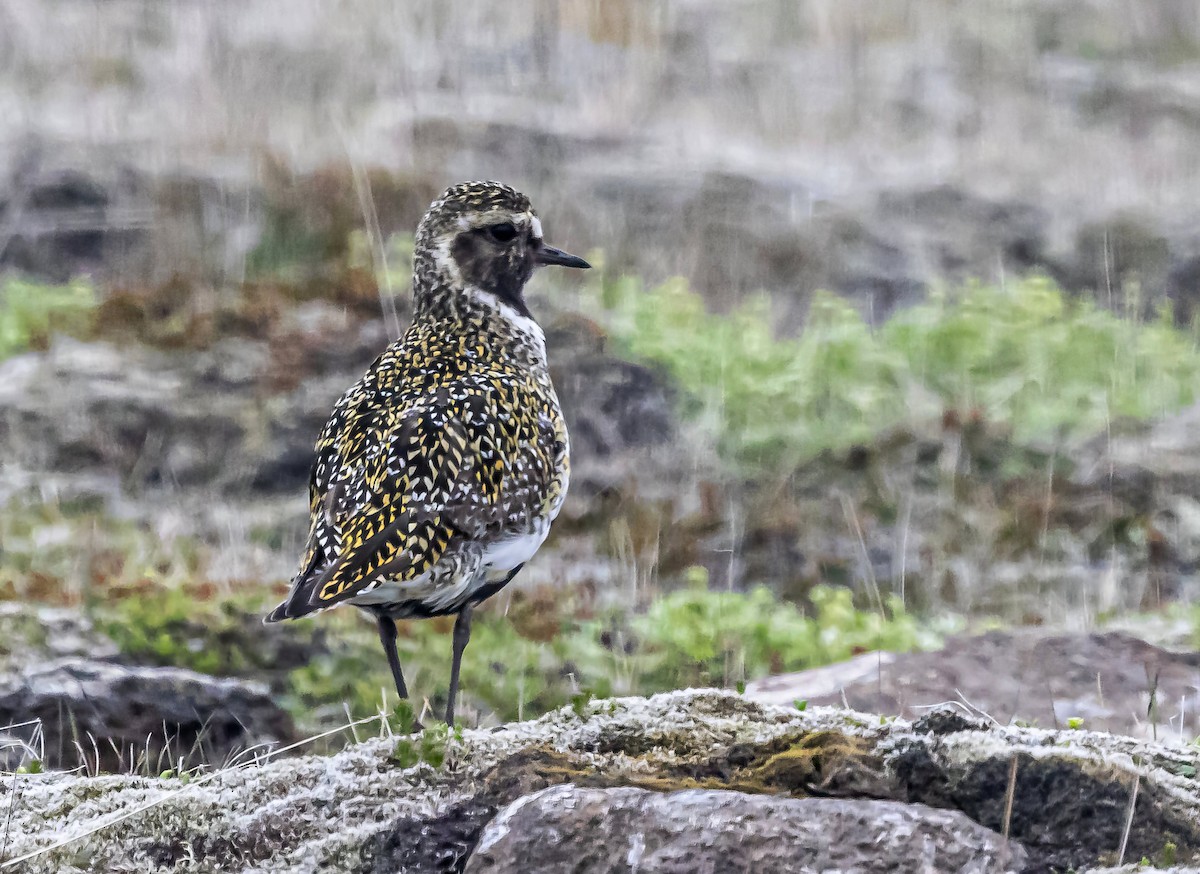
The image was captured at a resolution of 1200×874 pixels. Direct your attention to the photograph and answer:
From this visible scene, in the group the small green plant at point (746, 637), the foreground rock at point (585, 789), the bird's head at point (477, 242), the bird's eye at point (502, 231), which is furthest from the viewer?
the small green plant at point (746, 637)

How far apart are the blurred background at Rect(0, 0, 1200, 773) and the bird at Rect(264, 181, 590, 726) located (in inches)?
36.2

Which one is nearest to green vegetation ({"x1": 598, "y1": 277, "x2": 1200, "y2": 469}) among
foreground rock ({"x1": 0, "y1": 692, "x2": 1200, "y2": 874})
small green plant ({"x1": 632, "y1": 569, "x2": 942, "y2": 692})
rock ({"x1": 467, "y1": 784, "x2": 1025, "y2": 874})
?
small green plant ({"x1": 632, "y1": 569, "x2": 942, "y2": 692})

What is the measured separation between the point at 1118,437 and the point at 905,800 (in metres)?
8.07

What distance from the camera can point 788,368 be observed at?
11.9 meters

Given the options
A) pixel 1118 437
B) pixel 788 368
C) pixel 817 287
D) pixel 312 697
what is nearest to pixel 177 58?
pixel 817 287

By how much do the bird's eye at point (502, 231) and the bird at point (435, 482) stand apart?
17.3 inches

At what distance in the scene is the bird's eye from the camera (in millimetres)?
6125

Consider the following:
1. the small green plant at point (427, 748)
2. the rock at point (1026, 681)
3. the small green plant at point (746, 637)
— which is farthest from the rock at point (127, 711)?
the small green plant at point (427, 748)

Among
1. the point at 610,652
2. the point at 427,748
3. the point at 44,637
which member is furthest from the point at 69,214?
the point at 427,748

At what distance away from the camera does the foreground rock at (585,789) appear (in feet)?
11.5

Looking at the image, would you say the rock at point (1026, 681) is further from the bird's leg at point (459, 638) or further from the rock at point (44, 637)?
the rock at point (44, 637)

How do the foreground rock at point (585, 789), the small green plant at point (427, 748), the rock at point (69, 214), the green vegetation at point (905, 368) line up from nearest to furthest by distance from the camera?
the foreground rock at point (585, 789), the small green plant at point (427, 748), the green vegetation at point (905, 368), the rock at point (69, 214)

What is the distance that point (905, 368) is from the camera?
39.0ft

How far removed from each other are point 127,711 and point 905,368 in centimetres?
714
